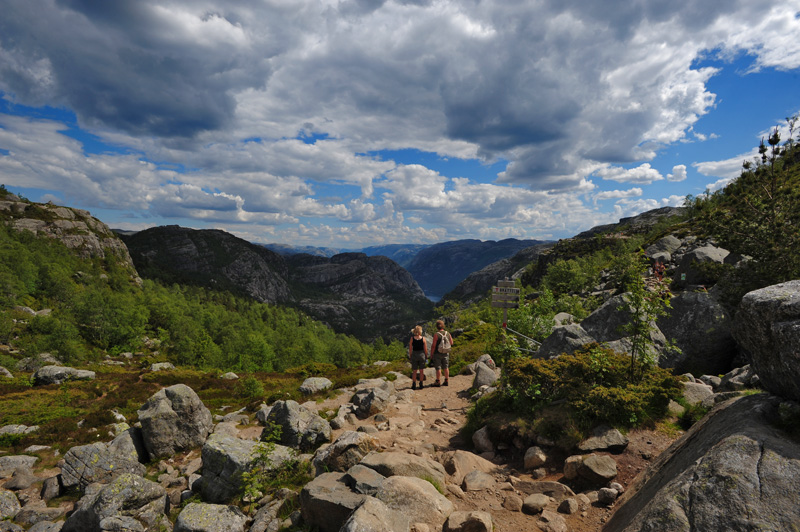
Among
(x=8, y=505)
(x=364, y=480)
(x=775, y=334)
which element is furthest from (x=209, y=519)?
(x=775, y=334)

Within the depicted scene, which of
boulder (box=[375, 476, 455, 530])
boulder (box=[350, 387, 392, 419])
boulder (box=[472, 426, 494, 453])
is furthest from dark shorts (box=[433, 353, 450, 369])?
boulder (box=[375, 476, 455, 530])

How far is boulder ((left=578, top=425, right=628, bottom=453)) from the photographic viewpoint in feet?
27.2

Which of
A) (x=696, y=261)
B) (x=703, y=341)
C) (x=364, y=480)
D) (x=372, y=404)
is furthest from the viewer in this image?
(x=696, y=261)

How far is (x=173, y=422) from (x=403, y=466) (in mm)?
11145

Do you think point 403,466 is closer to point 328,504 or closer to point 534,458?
point 328,504

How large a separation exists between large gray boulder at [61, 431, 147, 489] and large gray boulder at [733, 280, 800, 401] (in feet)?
57.9

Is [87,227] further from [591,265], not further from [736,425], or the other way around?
[736,425]

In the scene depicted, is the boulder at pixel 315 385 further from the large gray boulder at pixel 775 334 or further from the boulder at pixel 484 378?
the large gray boulder at pixel 775 334

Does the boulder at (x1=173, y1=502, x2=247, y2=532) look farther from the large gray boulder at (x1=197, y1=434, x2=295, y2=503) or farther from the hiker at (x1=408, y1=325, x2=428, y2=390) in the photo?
the hiker at (x1=408, y1=325, x2=428, y2=390)

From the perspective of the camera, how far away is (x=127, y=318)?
2763 inches

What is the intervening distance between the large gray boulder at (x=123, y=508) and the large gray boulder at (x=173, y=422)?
13.0ft

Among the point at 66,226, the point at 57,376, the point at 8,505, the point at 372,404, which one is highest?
the point at 66,226

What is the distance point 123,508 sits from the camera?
28.7ft

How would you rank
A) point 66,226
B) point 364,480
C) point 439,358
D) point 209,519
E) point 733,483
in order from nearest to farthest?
point 733,483 → point 364,480 → point 209,519 → point 439,358 → point 66,226
